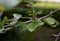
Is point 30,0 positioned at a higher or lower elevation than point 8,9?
higher

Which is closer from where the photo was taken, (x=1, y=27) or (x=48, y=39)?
(x=1, y=27)

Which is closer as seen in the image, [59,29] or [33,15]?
[33,15]

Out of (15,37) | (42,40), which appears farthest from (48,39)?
(15,37)

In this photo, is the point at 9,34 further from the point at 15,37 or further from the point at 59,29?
the point at 59,29

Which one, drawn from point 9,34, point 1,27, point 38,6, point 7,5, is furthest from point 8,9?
point 1,27

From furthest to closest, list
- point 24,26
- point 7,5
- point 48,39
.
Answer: point 7,5 → point 48,39 → point 24,26

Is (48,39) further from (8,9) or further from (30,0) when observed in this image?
(8,9)

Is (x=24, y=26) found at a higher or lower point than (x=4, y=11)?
higher

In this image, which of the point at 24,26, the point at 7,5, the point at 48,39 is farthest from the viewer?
the point at 7,5
